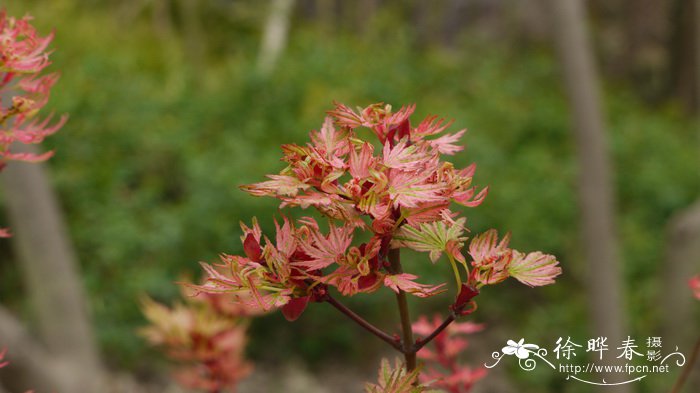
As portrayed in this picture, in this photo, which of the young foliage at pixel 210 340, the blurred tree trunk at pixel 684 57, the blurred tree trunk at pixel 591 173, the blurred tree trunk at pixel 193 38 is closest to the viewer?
the young foliage at pixel 210 340

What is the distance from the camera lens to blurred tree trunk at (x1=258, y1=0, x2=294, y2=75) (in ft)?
18.1

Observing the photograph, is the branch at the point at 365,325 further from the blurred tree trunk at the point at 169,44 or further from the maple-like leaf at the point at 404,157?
the blurred tree trunk at the point at 169,44

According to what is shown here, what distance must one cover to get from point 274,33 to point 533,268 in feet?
18.8

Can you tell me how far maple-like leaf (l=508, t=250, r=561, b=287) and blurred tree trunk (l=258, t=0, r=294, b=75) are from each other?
16.0 ft

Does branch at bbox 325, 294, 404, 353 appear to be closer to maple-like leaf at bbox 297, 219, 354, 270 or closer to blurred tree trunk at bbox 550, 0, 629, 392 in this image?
maple-like leaf at bbox 297, 219, 354, 270

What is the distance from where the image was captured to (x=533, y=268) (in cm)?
56

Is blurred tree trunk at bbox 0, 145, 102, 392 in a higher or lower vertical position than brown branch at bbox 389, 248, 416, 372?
higher

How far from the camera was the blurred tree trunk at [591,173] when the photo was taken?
9.46 ft

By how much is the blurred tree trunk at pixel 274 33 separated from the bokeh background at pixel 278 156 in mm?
27

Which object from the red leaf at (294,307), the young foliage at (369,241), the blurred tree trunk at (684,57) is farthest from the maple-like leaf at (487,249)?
the blurred tree trunk at (684,57)

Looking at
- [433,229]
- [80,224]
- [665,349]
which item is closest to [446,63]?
[665,349]

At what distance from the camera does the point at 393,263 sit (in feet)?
1.85

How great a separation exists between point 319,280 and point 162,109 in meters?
3.95

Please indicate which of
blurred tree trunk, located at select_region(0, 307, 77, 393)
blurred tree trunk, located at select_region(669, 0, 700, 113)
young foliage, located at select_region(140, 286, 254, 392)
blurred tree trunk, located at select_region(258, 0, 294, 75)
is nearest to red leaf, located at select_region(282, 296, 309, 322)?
young foliage, located at select_region(140, 286, 254, 392)
